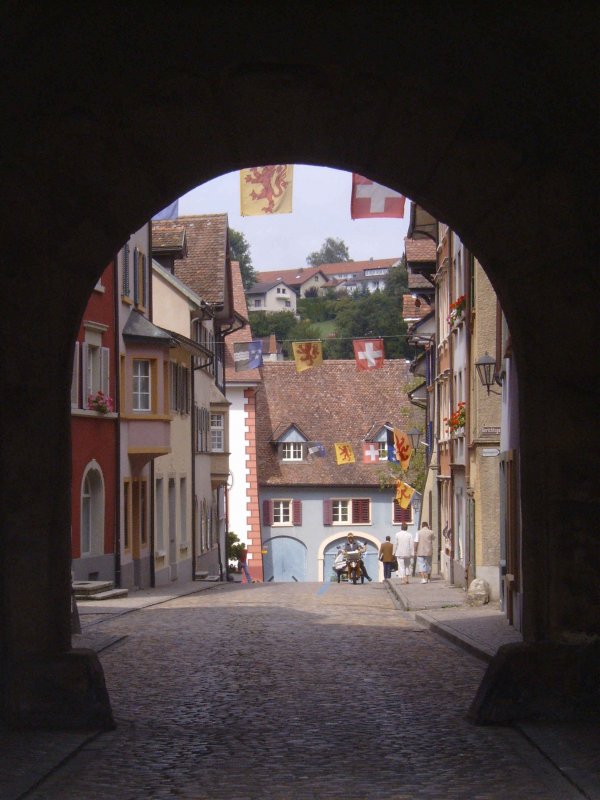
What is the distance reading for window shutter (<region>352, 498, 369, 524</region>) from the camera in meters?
61.4

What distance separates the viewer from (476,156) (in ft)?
35.0

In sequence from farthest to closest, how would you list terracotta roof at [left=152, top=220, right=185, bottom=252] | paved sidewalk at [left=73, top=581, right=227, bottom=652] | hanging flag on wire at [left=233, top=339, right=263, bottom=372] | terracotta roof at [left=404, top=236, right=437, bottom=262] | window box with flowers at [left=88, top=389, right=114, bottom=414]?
hanging flag on wire at [left=233, top=339, right=263, bottom=372] < terracotta roof at [left=152, top=220, right=185, bottom=252] < terracotta roof at [left=404, top=236, right=437, bottom=262] < window box with flowers at [left=88, top=389, right=114, bottom=414] < paved sidewalk at [left=73, top=581, right=227, bottom=652]

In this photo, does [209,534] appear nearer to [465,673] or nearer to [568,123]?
[465,673]

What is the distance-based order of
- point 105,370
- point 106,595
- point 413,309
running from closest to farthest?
point 106,595
point 105,370
point 413,309

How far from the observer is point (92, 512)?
98.1 feet

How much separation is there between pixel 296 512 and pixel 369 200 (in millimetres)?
41320

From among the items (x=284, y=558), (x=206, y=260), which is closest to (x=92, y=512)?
(x=206, y=260)

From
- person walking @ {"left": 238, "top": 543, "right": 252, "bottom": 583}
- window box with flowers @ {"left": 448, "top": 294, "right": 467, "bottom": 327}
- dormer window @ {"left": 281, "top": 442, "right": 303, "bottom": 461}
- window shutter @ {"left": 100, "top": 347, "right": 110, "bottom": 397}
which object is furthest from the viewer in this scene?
dormer window @ {"left": 281, "top": 442, "right": 303, "bottom": 461}

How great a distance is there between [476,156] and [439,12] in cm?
156

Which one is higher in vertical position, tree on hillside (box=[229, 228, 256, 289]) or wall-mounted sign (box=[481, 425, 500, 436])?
tree on hillside (box=[229, 228, 256, 289])

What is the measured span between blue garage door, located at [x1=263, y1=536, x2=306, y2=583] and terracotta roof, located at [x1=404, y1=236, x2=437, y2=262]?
22796mm

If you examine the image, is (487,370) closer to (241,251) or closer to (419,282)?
(419,282)

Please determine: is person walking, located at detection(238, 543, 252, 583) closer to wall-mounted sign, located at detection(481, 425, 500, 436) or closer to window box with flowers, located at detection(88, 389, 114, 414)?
window box with flowers, located at detection(88, 389, 114, 414)

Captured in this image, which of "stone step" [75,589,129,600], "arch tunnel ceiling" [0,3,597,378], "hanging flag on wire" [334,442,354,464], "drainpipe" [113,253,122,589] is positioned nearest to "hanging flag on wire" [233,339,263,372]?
"drainpipe" [113,253,122,589]
